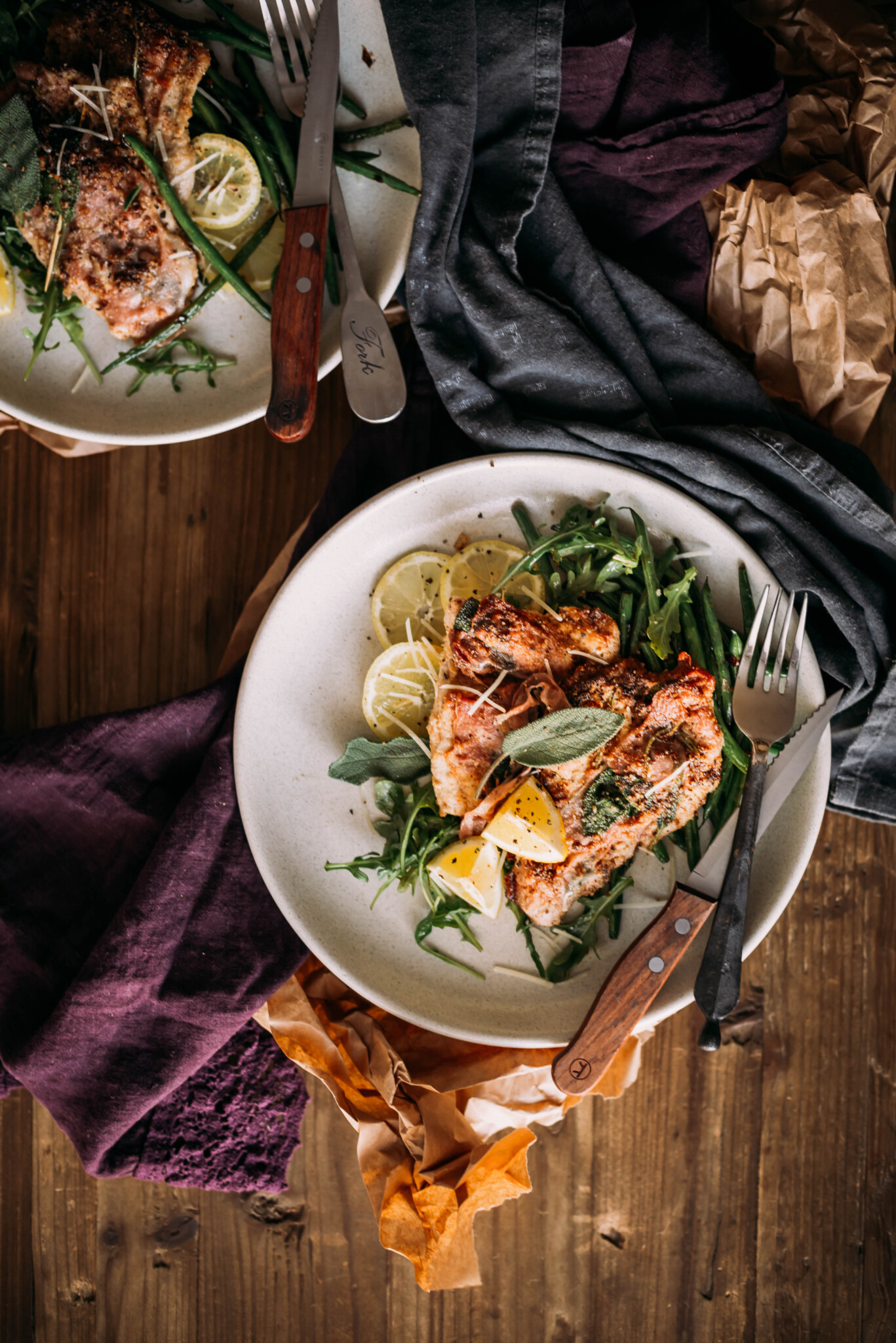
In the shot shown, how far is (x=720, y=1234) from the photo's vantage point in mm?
3111

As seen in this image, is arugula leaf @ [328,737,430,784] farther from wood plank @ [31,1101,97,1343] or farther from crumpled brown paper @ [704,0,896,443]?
wood plank @ [31,1101,97,1343]

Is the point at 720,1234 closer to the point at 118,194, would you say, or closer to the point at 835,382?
the point at 835,382

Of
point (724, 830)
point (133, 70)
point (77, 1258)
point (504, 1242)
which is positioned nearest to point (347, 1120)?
point (504, 1242)

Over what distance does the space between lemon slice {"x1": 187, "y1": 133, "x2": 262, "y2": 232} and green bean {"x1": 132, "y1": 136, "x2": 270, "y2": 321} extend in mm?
58

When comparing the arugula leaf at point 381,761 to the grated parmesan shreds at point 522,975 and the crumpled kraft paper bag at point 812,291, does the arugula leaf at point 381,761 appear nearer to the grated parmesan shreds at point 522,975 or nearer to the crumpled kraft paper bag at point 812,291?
the grated parmesan shreds at point 522,975

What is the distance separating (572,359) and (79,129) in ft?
5.09

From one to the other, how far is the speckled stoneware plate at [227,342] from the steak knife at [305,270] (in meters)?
0.14

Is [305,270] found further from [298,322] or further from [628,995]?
[628,995]

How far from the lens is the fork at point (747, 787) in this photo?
8.22ft

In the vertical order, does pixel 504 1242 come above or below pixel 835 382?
below

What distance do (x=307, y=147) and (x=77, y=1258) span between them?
375 cm

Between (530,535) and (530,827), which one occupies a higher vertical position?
(530,535)

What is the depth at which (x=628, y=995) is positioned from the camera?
2.52 meters

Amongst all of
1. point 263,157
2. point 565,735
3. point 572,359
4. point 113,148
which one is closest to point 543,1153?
point 565,735
